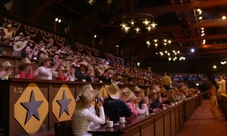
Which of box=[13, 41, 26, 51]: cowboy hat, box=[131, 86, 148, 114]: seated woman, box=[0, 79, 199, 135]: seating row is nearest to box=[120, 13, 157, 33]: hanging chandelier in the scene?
box=[13, 41, 26, 51]: cowboy hat

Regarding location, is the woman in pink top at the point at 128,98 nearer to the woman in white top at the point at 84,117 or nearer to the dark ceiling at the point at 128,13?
the woman in white top at the point at 84,117

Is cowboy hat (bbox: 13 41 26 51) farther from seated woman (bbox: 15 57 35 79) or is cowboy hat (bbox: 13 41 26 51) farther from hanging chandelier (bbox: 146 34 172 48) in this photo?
hanging chandelier (bbox: 146 34 172 48)

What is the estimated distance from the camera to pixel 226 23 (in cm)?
1816

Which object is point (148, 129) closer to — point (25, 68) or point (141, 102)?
point (141, 102)

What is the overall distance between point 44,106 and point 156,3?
44.1 ft

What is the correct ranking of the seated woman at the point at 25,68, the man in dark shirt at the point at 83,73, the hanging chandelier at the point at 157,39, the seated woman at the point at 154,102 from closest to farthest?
the seated woman at the point at 25,68 < the seated woman at the point at 154,102 < the man in dark shirt at the point at 83,73 < the hanging chandelier at the point at 157,39

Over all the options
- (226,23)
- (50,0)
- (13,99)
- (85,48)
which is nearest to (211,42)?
(226,23)

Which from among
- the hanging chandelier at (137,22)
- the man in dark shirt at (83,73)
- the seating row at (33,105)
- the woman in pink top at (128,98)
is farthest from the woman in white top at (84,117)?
the hanging chandelier at (137,22)

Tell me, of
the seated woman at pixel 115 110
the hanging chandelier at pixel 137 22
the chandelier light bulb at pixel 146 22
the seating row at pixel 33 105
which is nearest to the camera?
the seating row at pixel 33 105

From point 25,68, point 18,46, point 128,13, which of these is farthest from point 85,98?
point 128,13

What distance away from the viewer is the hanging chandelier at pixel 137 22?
11.8 m

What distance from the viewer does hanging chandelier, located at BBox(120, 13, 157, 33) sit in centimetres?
1177

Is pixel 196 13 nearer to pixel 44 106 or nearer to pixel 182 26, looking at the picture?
pixel 182 26

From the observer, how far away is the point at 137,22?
40.1 ft
